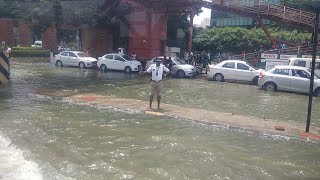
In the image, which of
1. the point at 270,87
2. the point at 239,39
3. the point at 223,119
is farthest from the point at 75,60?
the point at 223,119

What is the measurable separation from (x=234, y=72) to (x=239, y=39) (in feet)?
56.0

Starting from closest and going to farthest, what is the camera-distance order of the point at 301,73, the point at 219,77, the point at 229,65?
1. the point at 301,73
2. the point at 229,65
3. the point at 219,77

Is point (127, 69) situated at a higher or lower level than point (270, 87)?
higher

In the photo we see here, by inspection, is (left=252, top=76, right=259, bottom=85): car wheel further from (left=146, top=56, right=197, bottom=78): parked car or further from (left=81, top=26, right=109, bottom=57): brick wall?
(left=81, top=26, right=109, bottom=57): brick wall

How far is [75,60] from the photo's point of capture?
102 ft

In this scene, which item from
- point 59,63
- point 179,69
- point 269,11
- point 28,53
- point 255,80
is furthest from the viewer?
point 28,53

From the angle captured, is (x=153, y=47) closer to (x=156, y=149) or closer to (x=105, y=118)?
(x=105, y=118)

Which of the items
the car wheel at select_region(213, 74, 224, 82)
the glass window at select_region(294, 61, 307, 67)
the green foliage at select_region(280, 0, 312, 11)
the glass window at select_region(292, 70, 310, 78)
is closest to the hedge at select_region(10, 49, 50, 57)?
the car wheel at select_region(213, 74, 224, 82)

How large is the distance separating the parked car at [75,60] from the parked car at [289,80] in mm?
15367

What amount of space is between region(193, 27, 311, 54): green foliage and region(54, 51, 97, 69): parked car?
49.3 feet

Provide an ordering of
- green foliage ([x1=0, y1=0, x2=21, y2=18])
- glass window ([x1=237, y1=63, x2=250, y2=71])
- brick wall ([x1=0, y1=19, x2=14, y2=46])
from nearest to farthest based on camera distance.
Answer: glass window ([x1=237, y1=63, x2=250, y2=71]), green foliage ([x1=0, y1=0, x2=21, y2=18]), brick wall ([x1=0, y1=19, x2=14, y2=46])

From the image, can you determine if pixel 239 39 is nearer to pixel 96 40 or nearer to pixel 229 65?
pixel 96 40

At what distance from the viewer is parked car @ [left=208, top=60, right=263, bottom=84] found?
73.4 feet

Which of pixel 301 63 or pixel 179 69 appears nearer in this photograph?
pixel 301 63
